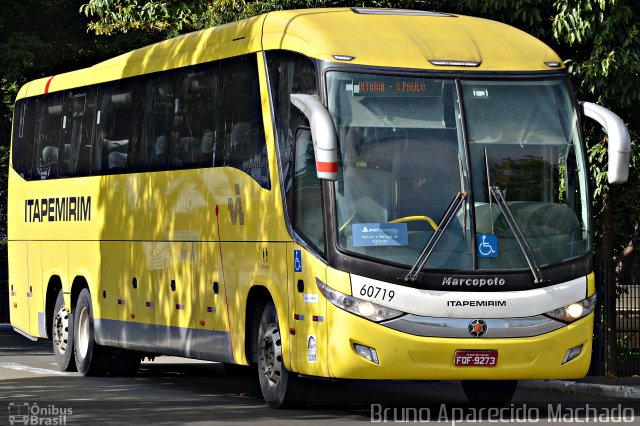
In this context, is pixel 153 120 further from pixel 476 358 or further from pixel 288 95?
pixel 476 358

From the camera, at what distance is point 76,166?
Answer: 72.5 ft

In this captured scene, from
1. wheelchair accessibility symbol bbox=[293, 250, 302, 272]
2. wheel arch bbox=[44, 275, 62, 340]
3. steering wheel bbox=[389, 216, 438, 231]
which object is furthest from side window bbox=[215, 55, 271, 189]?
wheel arch bbox=[44, 275, 62, 340]

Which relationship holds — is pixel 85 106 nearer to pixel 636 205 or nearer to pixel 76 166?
pixel 76 166

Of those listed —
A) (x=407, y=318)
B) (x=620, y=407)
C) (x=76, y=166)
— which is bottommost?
(x=620, y=407)

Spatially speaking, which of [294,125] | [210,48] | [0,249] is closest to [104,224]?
[210,48]

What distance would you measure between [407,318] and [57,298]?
29.9ft

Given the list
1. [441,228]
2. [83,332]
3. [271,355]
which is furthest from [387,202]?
[83,332]

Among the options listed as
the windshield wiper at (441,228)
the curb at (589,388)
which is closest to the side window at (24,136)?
the curb at (589,388)

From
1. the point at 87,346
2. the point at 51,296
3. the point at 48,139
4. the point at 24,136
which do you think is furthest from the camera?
the point at 24,136

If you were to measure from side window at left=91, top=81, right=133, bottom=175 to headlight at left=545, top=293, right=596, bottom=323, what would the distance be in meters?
7.02

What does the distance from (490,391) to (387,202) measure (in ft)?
9.89

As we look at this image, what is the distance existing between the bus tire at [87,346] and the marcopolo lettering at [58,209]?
40.9 inches

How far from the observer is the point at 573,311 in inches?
606

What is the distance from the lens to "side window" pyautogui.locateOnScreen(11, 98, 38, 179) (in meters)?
23.9
